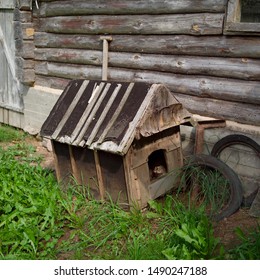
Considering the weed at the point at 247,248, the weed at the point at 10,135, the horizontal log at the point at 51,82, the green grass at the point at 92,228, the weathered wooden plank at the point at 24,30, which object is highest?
the weathered wooden plank at the point at 24,30

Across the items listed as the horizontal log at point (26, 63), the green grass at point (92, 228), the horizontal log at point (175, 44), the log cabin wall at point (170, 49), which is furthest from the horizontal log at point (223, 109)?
the horizontal log at point (26, 63)

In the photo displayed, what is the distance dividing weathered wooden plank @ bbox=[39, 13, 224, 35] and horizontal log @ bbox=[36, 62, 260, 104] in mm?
526

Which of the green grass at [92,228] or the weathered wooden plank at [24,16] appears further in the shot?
the weathered wooden plank at [24,16]

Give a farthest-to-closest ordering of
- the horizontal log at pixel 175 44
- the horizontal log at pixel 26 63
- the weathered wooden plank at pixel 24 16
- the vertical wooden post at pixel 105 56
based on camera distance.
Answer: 1. the horizontal log at pixel 26 63
2. the weathered wooden plank at pixel 24 16
3. the vertical wooden post at pixel 105 56
4. the horizontal log at pixel 175 44

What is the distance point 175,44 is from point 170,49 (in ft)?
0.34

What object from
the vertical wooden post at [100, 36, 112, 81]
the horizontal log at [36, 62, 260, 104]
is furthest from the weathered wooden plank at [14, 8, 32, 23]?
the vertical wooden post at [100, 36, 112, 81]

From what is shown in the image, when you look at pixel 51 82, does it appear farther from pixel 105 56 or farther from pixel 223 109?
pixel 223 109

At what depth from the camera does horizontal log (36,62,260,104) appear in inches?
194

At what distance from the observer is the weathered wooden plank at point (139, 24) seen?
5.13 meters

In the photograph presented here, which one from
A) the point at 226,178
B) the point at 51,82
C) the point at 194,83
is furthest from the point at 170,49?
the point at 51,82

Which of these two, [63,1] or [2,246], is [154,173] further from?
[63,1]

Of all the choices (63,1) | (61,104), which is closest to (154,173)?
(61,104)

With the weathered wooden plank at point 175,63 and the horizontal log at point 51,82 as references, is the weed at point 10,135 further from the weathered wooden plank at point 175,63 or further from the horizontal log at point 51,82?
the weathered wooden plank at point 175,63

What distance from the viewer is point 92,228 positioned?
4.45 meters
